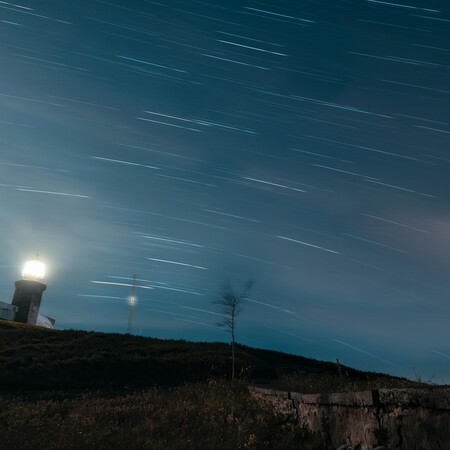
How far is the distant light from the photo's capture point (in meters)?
52.8

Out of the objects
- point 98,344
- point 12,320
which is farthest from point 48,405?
point 12,320

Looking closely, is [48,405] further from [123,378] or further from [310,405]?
[123,378]

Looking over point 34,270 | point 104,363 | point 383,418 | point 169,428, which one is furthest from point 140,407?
point 34,270

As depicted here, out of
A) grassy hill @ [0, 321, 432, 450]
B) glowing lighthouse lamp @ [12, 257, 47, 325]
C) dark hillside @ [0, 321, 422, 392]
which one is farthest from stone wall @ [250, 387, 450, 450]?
glowing lighthouse lamp @ [12, 257, 47, 325]

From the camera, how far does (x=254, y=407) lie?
10195 mm

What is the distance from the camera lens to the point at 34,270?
53125 mm

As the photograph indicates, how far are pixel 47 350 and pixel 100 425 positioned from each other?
2309 centimetres

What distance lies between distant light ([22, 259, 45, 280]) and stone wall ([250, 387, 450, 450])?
5259 cm

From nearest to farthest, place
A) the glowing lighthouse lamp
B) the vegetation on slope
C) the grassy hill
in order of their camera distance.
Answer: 1. the vegetation on slope
2. the grassy hill
3. the glowing lighthouse lamp

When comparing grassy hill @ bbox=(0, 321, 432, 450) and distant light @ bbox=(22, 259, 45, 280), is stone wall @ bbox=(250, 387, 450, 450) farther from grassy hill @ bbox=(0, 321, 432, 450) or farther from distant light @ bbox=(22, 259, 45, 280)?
distant light @ bbox=(22, 259, 45, 280)

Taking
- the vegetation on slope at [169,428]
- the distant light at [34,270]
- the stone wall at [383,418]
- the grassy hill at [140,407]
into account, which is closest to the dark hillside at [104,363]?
the grassy hill at [140,407]

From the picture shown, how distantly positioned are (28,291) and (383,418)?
5554cm

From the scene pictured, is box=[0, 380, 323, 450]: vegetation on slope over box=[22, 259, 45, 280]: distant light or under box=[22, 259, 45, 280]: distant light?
under

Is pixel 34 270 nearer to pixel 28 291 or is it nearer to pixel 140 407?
pixel 28 291
